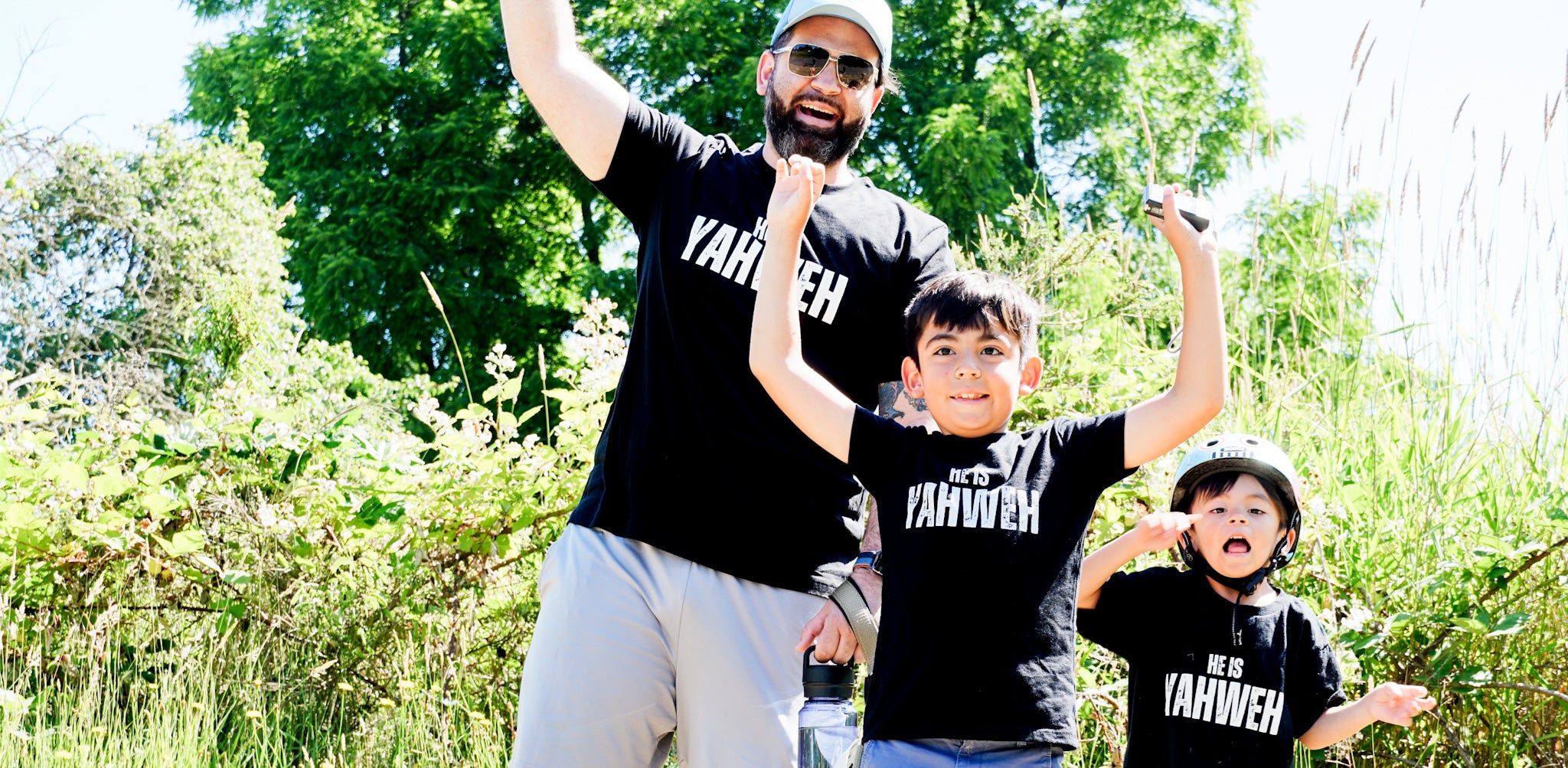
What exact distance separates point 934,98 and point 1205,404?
55.5ft

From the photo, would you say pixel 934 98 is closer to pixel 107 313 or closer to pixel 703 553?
pixel 107 313

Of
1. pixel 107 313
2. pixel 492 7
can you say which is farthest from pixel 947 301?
pixel 492 7

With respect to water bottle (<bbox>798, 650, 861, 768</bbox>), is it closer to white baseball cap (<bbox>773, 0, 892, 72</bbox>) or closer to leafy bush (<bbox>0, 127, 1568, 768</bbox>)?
leafy bush (<bbox>0, 127, 1568, 768</bbox>)

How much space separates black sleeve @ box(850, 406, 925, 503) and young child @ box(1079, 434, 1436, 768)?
1.56 ft

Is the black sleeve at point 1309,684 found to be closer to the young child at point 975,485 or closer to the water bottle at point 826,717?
the young child at point 975,485

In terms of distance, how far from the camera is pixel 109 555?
14.7 feet

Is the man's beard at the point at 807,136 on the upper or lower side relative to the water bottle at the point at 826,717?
upper

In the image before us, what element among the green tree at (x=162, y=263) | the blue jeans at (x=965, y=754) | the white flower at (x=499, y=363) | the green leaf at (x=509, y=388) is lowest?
the blue jeans at (x=965, y=754)

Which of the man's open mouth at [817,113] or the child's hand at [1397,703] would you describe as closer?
the child's hand at [1397,703]

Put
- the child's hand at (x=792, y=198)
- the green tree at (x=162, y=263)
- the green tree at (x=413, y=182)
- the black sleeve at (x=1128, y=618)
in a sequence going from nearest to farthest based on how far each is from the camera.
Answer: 1. the child's hand at (x=792, y=198)
2. the black sleeve at (x=1128, y=618)
3. the green tree at (x=162, y=263)
4. the green tree at (x=413, y=182)

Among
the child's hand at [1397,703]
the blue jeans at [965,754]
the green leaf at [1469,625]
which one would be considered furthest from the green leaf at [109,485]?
the green leaf at [1469,625]

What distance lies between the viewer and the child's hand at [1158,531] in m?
2.39

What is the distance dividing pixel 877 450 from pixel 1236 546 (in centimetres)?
88

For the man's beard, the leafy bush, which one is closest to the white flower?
the leafy bush
